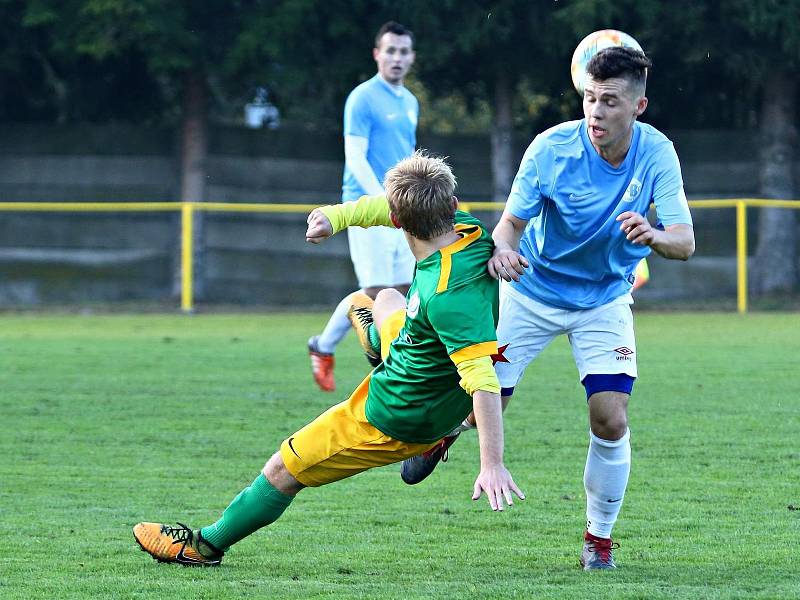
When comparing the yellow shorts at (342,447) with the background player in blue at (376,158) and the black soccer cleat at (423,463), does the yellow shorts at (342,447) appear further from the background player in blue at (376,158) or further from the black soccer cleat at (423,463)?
the background player in blue at (376,158)

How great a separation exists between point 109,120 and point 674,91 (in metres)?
A: 9.02

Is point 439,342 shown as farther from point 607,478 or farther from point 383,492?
point 383,492

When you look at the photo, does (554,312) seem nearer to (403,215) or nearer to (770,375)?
(403,215)

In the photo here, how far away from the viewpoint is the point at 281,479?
476cm

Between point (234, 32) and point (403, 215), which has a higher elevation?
point (234, 32)

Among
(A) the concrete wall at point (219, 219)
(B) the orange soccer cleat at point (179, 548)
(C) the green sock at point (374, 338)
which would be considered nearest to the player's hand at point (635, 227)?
(C) the green sock at point (374, 338)

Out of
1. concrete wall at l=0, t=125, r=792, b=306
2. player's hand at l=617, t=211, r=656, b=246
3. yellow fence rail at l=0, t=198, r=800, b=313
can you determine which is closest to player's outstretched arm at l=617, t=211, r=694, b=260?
player's hand at l=617, t=211, r=656, b=246

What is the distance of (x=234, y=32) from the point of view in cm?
2123

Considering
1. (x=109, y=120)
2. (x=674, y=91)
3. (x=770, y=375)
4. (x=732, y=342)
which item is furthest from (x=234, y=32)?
(x=770, y=375)

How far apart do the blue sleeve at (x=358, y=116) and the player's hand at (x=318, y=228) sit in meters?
5.07

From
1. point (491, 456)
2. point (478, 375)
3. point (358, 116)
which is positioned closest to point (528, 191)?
point (478, 375)

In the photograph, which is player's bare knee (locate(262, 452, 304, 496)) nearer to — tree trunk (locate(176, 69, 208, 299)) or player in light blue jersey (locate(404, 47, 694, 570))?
player in light blue jersey (locate(404, 47, 694, 570))

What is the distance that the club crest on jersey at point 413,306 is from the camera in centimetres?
447

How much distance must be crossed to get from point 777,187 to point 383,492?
619 inches
